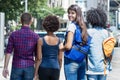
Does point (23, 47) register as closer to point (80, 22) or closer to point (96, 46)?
point (80, 22)

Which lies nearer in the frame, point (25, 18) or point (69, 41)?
point (69, 41)

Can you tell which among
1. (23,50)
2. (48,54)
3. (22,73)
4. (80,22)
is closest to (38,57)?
(48,54)

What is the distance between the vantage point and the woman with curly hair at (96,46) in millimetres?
6797

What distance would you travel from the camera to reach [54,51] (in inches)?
263

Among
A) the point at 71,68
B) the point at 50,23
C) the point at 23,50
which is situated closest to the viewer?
the point at 50,23

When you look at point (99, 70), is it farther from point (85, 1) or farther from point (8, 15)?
point (85, 1)

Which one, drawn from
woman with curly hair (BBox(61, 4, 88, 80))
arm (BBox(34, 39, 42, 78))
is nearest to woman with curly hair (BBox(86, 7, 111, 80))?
woman with curly hair (BBox(61, 4, 88, 80))

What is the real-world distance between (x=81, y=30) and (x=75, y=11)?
0.30m

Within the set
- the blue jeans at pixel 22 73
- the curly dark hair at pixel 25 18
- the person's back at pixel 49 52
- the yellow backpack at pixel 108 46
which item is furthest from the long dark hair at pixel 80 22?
the blue jeans at pixel 22 73

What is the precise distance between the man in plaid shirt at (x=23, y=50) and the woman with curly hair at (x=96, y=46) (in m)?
0.83

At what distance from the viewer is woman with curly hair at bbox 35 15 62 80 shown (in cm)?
664

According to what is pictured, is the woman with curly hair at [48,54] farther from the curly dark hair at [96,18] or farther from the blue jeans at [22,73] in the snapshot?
the curly dark hair at [96,18]

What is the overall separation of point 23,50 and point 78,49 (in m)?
0.80

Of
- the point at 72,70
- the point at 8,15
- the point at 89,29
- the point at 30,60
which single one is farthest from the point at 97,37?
the point at 8,15
